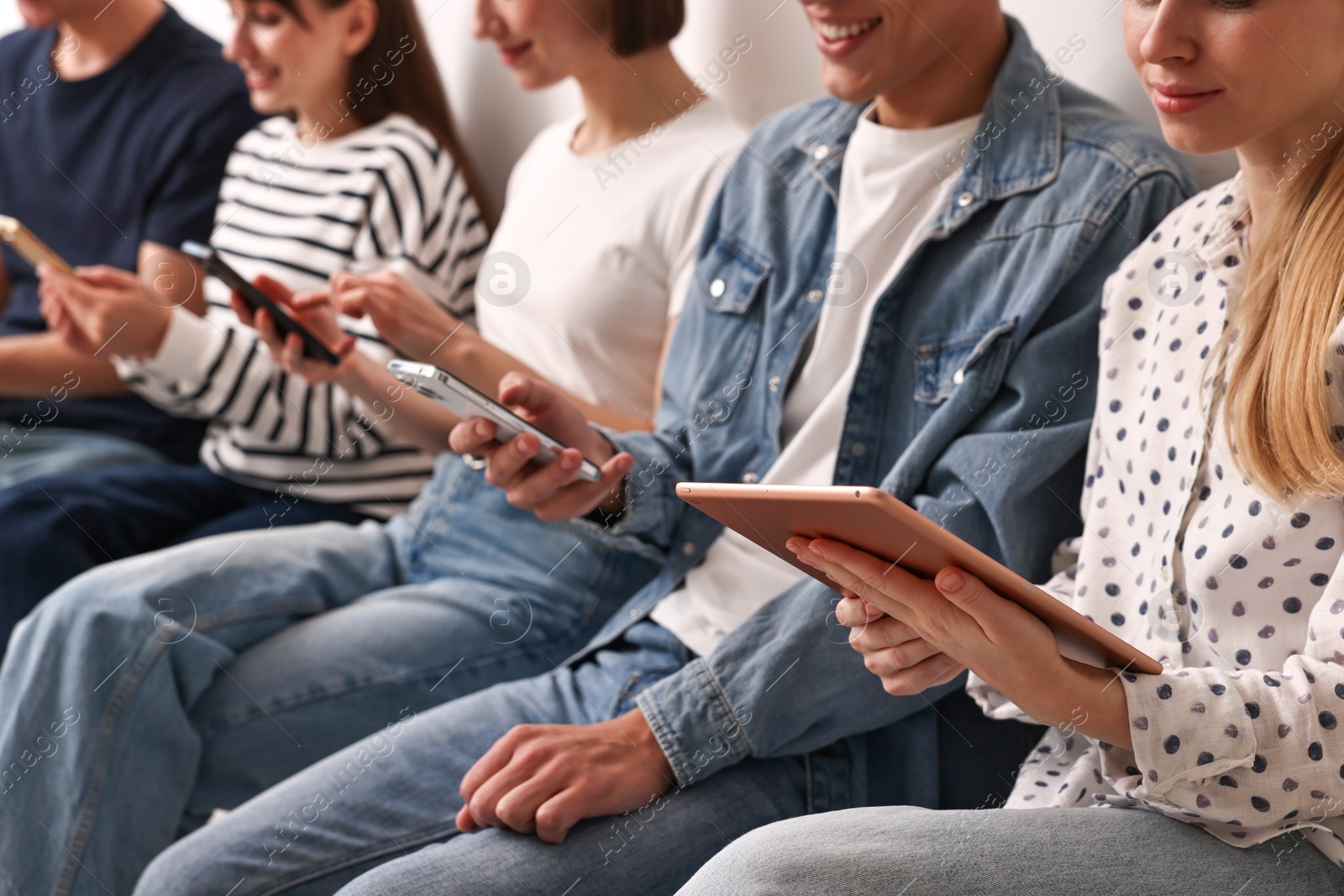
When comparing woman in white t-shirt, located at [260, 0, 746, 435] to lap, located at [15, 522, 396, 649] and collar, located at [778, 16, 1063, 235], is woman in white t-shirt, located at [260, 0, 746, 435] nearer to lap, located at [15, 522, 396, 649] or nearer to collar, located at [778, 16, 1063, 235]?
lap, located at [15, 522, 396, 649]

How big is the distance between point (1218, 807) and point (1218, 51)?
467 millimetres

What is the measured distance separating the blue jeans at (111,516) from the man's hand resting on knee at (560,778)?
0.73 metres

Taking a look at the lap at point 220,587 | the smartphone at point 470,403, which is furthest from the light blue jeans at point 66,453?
the smartphone at point 470,403

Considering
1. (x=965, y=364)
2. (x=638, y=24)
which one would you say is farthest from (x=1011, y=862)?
(x=638, y=24)

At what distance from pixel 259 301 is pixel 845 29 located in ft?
2.24

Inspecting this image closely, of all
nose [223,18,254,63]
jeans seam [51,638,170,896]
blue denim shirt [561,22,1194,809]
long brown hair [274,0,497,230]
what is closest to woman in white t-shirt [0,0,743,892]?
jeans seam [51,638,170,896]

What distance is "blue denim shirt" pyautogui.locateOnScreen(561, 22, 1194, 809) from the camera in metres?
0.95

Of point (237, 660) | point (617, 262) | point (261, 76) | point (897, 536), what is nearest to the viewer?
point (897, 536)

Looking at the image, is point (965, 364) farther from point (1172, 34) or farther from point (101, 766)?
point (101, 766)

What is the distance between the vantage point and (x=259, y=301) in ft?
4.22

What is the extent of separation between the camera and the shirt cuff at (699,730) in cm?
95

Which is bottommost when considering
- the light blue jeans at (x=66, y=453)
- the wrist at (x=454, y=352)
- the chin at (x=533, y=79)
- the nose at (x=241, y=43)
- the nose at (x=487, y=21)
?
the light blue jeans at (x=66, y=453)

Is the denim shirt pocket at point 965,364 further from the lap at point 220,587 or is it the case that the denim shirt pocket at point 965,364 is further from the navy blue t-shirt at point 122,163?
the navy blue t-shirt at point 122,163

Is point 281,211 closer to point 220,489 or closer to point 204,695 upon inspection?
point 220,489
